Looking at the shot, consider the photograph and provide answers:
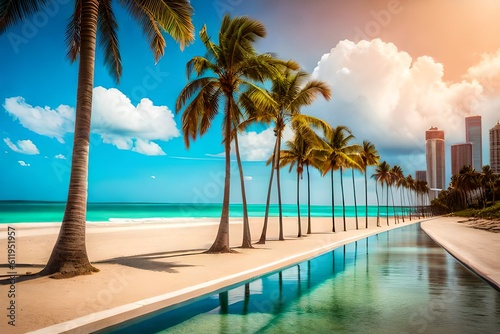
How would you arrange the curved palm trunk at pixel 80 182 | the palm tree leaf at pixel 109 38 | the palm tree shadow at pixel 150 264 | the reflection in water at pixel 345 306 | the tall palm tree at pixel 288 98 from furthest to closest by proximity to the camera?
the tall palm tree at pixel 288 98, the palm tree leaf at pixel 109 38, the palm tree shadow at pixel 150 264, the curved palm trunk at pixel 80 182, the reflection in water at pixel 345 306

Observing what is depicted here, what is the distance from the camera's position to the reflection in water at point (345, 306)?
7.36 m

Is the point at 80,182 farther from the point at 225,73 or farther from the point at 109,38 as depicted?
the point at 225,73

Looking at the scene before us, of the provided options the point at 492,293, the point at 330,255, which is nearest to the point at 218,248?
the point at 330,255

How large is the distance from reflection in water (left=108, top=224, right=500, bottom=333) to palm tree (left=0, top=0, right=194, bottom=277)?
14.7 ft

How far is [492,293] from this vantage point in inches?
411

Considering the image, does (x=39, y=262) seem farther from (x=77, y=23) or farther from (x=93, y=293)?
(x=77, y=23)

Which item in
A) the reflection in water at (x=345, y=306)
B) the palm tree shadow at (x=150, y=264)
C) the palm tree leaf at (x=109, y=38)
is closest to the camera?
the reflection in water at (x=345, y=306)

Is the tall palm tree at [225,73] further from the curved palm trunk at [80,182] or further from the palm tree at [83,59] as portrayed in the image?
the curved palm trunk at [80,182]

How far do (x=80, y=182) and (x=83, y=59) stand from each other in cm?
358

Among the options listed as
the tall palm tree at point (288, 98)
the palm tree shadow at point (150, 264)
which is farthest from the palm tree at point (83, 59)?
the tall palm tree at point (288, 98)

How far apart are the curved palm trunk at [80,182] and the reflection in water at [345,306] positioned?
440 cm

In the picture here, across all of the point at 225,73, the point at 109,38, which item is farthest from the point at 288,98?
the point at 109,38

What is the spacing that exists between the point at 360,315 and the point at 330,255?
38.9ft

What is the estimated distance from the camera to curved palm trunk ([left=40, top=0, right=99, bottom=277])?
11633mm
